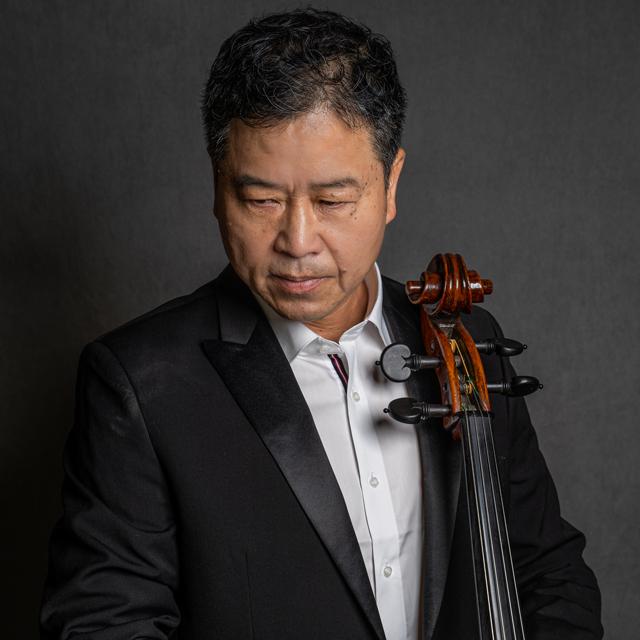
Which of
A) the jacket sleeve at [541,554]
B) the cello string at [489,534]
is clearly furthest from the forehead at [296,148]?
the jacket sleeve at [541,554]

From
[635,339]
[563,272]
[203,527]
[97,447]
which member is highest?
[563,272]

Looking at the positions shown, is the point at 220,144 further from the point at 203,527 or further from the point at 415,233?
the point at 415,233

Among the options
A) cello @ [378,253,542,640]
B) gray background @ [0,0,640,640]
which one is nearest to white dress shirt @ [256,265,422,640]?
cello @ [378,253,542,640]

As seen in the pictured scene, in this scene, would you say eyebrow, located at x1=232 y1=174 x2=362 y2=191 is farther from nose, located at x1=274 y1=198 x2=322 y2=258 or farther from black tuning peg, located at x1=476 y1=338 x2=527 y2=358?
black tuning peg, located at x1=476 y1=338 x2=527 y2=358

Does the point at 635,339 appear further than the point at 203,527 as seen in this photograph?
Yes

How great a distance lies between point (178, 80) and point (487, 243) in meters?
1.01

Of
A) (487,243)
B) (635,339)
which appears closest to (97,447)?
(487,243)

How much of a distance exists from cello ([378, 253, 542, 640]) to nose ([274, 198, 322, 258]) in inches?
10.0

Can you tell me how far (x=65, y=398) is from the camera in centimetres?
270

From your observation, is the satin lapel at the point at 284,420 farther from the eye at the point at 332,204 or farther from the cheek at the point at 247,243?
the eye at the point at 332,204

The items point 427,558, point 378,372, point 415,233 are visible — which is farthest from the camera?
point 415,233

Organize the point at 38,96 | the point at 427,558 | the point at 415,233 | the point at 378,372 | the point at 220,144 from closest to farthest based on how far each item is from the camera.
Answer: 1. the point at 220,144
2. the point at 427,558
3. the point at 378,372
4. the point at 38,96
5. the point at 415,233

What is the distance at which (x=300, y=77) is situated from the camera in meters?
1.55

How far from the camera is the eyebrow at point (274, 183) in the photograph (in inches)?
61.2
